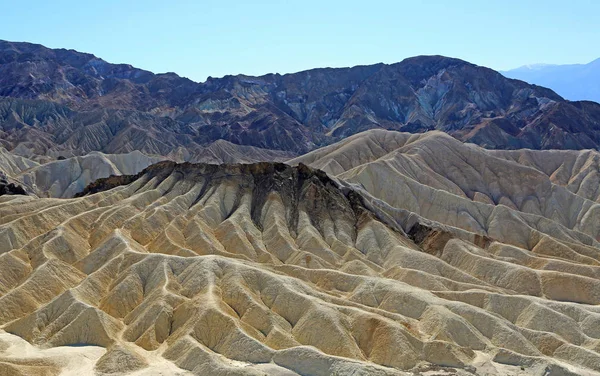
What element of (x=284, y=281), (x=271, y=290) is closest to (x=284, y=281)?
(x=284, y=281)

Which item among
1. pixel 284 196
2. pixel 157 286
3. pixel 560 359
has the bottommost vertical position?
pixel 560 359

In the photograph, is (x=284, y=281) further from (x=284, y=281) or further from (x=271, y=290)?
(x=271, y=290)

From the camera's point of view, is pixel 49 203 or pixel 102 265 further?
pixel 49 203

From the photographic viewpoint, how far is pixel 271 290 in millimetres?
74125

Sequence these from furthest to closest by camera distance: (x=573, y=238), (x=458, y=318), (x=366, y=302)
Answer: (x=573, y=238) → (x=366, y=302) → (x=458, y=318)

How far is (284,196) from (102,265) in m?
38.7

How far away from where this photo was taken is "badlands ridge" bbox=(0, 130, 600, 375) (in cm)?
6262

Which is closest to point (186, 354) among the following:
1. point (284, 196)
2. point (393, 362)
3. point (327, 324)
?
point (327, 324)

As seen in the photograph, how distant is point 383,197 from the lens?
144 meters

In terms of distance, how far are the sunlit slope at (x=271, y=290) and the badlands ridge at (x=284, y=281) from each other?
231mm

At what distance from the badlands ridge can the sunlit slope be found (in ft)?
0.76

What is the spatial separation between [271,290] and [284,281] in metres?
2.05

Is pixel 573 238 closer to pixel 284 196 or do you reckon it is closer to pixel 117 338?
pixel 284 196

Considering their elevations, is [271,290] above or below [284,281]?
below
